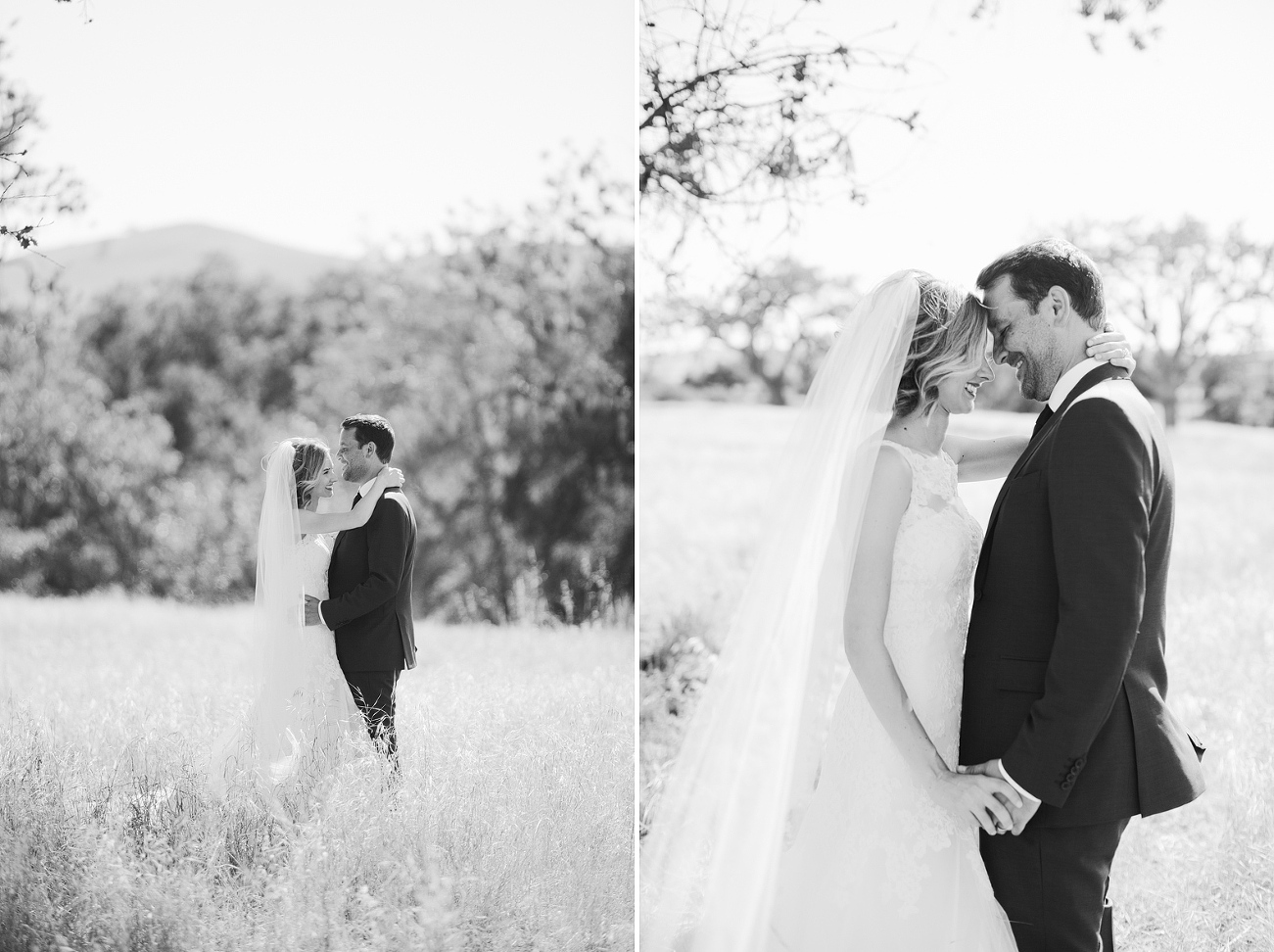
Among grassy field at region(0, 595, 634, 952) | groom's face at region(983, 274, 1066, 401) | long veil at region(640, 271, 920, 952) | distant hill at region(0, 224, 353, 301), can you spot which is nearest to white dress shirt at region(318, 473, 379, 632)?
grassy field at region(0, 595, 634, 952)

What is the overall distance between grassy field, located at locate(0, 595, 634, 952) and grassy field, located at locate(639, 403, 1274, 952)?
2.23 ft

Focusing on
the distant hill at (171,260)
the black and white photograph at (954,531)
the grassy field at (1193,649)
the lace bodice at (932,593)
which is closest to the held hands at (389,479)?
the black and white photograph at (954,531)

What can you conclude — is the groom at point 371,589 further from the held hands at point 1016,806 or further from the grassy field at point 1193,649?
the held hands at point 1016,806

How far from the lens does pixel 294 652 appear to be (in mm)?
2881

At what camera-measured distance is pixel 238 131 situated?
754 cm

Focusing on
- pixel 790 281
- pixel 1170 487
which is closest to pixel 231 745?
pixel 1170 487

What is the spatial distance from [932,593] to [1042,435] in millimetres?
444

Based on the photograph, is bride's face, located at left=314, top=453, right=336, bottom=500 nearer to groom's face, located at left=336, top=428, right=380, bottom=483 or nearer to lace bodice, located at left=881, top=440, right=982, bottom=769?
groom's face, located at left=336, top=428, right=380, bottom=483

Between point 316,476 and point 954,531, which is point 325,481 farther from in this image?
point 954,531

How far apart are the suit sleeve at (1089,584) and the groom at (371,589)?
1.82m

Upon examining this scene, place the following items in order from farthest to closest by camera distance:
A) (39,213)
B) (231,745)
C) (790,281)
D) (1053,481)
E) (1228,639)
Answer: (790,281) → (1228,639) → (39,213) → (231,745) → (1053,481)

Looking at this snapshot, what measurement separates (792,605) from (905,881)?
678 mm

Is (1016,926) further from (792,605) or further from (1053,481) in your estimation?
(1053,481)

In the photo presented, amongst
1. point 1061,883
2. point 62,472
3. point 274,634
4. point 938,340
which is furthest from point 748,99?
point 62,472
